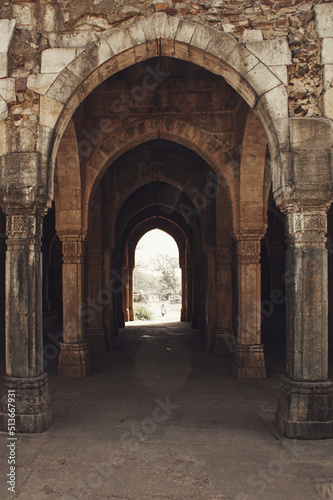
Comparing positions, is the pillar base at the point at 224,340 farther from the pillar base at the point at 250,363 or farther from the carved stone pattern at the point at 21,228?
the carved stone pattern at the point at 21,228

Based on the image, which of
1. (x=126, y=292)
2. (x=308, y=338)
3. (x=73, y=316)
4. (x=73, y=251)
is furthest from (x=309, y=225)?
(x=126, y=292)

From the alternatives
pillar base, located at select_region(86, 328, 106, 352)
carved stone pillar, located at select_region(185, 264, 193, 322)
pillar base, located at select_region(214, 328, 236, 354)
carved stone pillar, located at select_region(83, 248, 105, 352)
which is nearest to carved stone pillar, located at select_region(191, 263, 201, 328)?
carved stone pillar, located at select_region(185, 264, 193, 322)

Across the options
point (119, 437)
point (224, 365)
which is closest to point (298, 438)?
point (119, 437)

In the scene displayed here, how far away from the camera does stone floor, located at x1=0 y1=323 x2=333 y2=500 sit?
11.2ft

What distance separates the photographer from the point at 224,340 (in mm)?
9977

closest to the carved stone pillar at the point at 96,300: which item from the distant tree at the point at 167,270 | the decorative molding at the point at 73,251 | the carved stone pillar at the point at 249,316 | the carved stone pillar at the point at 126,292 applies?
the decorative molding at the point at 73,251

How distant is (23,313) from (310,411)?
306 cm

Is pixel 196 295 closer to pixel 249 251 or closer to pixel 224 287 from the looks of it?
pixel 224 287

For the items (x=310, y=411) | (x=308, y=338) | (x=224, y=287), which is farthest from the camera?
(x=224, y=287)

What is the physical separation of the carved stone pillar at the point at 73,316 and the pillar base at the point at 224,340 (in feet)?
11.4

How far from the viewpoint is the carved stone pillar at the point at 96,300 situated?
33.4 ft

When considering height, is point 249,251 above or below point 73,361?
above

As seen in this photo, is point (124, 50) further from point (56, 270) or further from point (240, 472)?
point (56, 270)

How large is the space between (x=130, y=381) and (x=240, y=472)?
3740 millimetres
